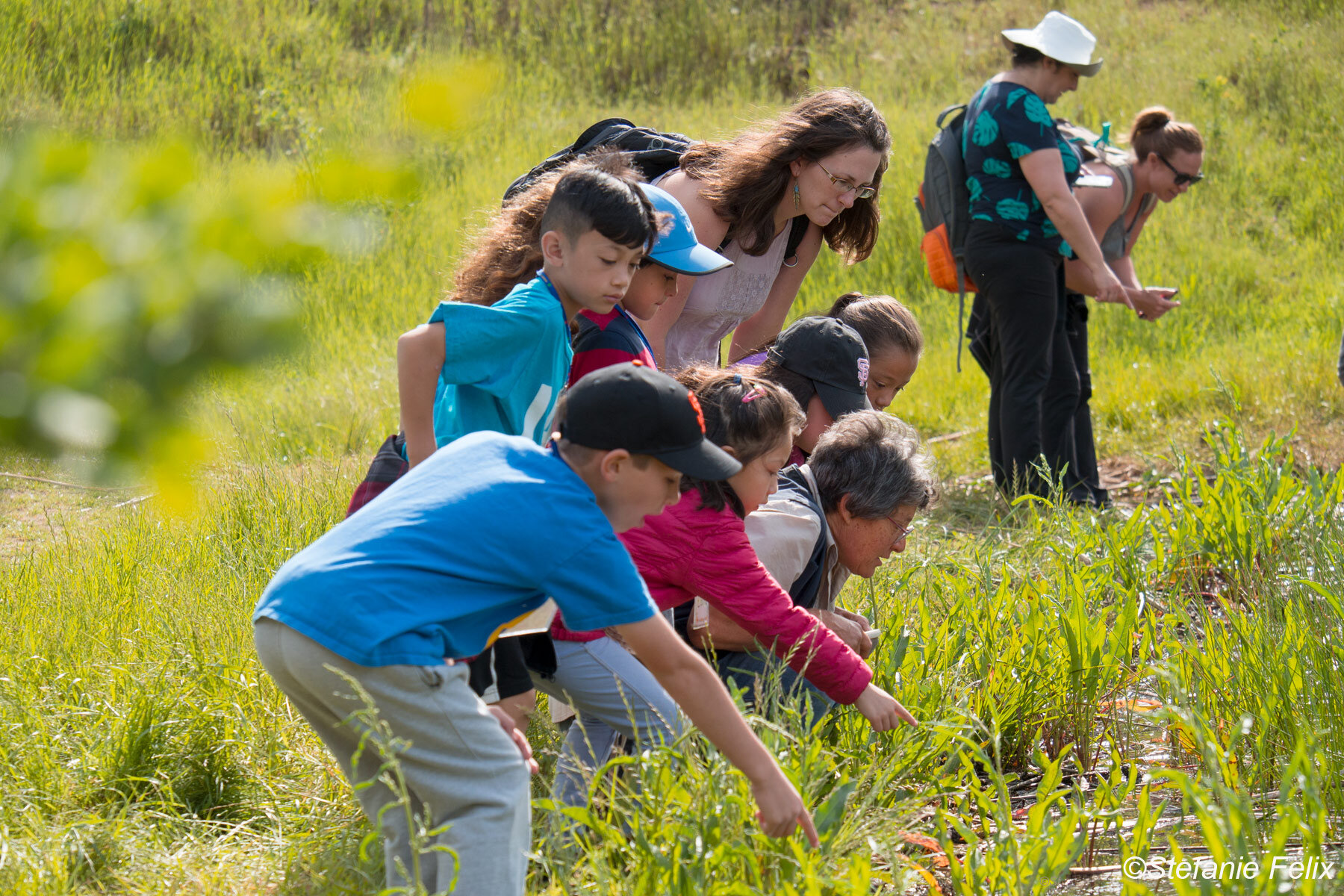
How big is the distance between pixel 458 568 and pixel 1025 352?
11.4ft

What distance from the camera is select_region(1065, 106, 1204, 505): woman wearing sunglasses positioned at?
4.70 meters

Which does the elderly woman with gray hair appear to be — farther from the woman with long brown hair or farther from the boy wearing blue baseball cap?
the woman with long brown hair

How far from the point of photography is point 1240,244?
8.87m

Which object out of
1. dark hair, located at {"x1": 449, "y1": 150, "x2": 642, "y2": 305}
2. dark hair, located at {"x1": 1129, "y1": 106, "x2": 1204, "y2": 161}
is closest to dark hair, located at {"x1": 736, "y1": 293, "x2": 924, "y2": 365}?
dark hair, located at {"x1": 449, "y1": 150, "x2": 642, "y2": 305}

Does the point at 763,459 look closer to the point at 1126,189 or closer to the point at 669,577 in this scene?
the point at 669,577

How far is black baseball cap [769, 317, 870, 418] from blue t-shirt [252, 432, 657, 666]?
1274 millimetres

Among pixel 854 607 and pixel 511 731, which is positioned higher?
pixel 511 731

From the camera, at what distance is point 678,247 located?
8.91ft

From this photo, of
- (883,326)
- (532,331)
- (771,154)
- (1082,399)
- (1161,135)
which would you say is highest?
(1161,135)

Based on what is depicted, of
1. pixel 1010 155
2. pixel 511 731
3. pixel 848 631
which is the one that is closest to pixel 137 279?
pixel 511 731

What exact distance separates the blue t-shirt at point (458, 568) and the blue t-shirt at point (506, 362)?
579mm

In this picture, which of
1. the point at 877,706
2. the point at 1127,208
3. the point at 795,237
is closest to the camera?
the point at 877,706

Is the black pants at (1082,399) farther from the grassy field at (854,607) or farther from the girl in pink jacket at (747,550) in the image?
the girl in pink jacket at (747,550)

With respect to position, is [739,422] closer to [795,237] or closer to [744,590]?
[744,590]
